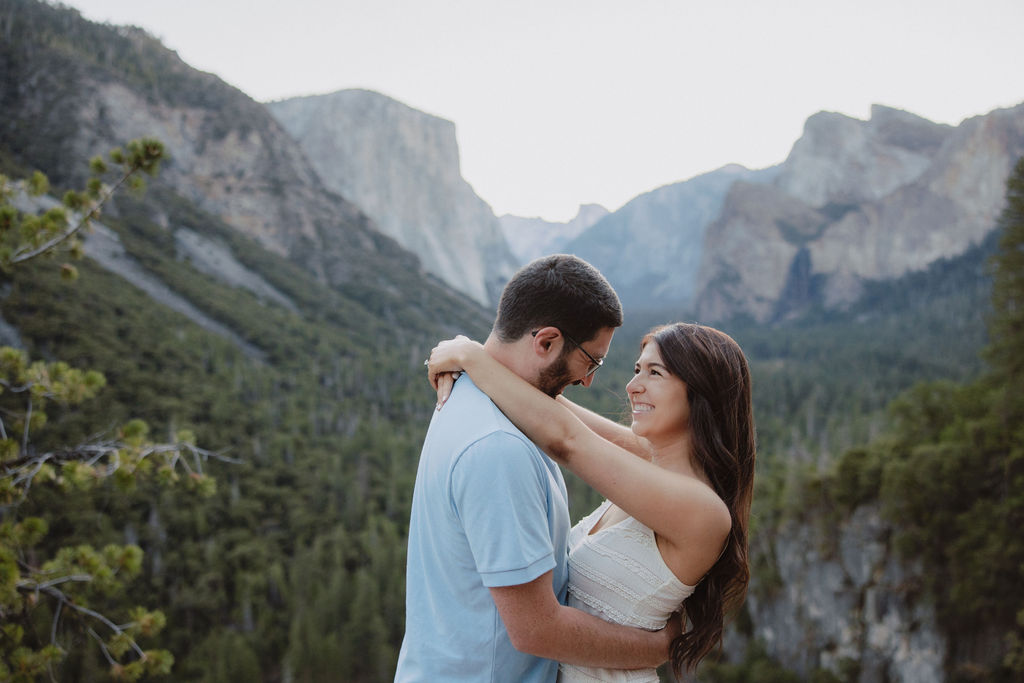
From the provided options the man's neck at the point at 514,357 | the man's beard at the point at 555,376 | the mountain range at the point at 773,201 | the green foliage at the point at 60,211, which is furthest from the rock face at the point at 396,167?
the man's beard at the point at 555,376

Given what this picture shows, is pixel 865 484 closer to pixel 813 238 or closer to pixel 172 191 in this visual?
pixel 172 191

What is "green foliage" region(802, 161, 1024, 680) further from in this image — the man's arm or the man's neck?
the man's neck

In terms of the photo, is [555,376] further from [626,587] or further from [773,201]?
[773,201]

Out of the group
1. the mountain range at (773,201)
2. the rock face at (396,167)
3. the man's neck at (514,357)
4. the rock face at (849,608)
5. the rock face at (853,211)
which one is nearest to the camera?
the man's neck at (514,357)

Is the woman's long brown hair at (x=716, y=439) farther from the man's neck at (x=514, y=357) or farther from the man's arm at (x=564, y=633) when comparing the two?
the man's neck at (x=514, y=357)

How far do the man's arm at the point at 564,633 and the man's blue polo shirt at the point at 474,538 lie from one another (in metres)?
0.07

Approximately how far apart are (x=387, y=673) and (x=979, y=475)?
73.7 ft

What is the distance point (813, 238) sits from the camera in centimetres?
13075

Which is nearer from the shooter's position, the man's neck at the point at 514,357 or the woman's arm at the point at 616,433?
the man's neck at the point at 514,357

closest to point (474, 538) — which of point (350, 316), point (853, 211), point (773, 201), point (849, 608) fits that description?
point (849, 608)

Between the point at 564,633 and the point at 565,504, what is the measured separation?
17.2 inches

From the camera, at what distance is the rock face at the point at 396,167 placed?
5221 inches

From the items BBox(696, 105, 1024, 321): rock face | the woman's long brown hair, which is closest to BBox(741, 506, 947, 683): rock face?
the woman's long brown hair

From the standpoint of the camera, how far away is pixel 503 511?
5.67 ft
